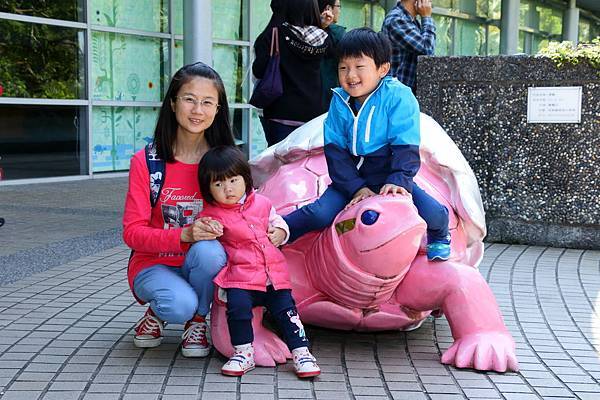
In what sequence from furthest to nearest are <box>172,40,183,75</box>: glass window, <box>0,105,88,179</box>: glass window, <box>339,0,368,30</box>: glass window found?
<box>339,0,368,30</box>: glass window, <box>172,40,183,75</box>: glass window, <box>0,105,88,179</box>: glass window

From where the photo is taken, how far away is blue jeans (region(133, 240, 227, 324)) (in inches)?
146

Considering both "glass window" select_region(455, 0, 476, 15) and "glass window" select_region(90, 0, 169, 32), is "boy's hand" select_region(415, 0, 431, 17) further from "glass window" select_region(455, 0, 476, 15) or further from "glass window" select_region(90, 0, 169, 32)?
"glass window" select_region(455, 0, 476, 15)

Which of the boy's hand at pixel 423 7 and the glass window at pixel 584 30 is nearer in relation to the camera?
the boy's hand at pixel 423 7

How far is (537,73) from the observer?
744 centimetres

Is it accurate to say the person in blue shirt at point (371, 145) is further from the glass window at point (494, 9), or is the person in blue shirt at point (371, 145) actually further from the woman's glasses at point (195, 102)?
the glass window at point (494, 9)

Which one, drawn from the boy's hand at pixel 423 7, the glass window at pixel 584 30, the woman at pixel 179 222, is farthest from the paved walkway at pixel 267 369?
the glass window at pixel 584 30

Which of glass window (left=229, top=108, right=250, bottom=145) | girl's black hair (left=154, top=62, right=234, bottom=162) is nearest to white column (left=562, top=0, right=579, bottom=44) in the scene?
glass window (left=229, top=108, right=250, bottom=145)

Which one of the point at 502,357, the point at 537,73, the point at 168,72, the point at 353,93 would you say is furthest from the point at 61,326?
the point at 168,72

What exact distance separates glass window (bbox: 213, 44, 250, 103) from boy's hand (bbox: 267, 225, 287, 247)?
442 inches

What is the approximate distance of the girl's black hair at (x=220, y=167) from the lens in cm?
369

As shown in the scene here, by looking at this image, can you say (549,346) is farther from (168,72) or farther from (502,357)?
(168,72)

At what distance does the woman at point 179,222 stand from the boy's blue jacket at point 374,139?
605 millimetres

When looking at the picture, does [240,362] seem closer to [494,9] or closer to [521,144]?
[521,144]

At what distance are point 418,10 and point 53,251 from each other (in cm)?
378
